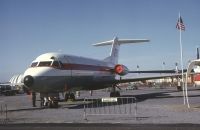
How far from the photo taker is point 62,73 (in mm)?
25344

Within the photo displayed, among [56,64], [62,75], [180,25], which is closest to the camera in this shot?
[180,25]

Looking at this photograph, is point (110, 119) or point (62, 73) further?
point (62, 73)

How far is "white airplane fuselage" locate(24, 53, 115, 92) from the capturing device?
76.3 feet

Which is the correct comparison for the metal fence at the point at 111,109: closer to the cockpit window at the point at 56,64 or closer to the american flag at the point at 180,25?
the cockpit window at the point at 56,64

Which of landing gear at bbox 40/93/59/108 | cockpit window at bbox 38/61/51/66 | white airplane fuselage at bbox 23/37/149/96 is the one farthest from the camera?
cockpit window at bbox 38/61/51/66

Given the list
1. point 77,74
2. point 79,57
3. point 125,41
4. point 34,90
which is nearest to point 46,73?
point 34,90

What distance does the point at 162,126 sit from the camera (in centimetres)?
1309

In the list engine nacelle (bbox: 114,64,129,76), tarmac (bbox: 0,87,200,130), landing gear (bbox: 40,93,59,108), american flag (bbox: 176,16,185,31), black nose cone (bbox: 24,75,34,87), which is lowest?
tarmac (bbox: 0,87,200,130)

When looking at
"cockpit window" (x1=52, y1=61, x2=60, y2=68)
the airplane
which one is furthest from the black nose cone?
"cockpit window" (x1=52, y1=61, x2=60, y2=68)

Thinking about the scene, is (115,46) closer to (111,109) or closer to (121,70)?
(121,70)

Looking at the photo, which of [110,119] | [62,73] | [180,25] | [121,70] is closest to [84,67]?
[62,73]

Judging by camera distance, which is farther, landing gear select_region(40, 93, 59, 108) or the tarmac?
landing gear select_region(40, 93, 59, 108)

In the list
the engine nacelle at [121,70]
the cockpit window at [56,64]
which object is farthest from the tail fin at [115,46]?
the cockpit window at [56,64]

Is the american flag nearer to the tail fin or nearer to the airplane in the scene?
the airplane
